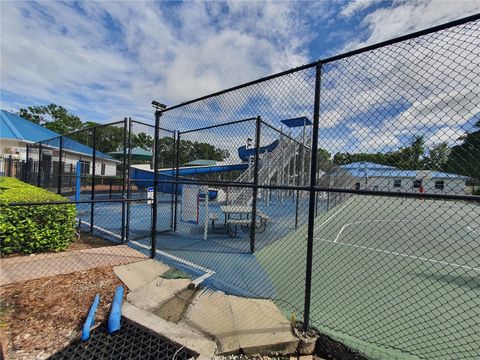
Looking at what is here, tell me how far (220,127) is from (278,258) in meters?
3.18

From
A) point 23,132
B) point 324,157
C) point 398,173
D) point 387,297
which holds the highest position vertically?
point 23,132

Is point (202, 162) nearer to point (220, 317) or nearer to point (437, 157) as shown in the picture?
point (220, 317)

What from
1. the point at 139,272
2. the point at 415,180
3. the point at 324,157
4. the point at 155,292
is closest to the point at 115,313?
the point at 155,292

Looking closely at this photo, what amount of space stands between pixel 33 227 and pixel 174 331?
3894mm

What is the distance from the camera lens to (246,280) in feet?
13.7

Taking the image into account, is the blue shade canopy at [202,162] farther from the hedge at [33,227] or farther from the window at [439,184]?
the window at [439,184]

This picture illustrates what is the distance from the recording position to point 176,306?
314cm

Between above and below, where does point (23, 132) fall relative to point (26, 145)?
above

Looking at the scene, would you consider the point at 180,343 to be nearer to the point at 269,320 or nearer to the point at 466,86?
the point at 269,320

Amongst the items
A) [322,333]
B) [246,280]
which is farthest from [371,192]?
[246,280]

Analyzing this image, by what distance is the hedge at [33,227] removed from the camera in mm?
4457

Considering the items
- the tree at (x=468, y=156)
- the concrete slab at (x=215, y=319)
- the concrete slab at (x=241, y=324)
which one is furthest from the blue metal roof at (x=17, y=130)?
the tree at (x=468, y=156)

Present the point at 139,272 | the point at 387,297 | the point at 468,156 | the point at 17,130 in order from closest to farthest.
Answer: the point at 468,156 → the point at 387,297 → the point at 139,272 → the point at 17,130

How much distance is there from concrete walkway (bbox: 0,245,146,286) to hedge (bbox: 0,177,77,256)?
288 mm
